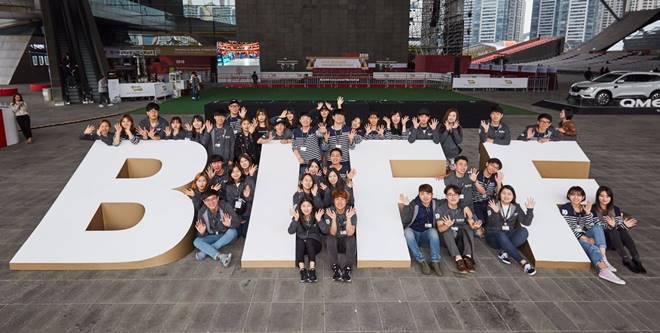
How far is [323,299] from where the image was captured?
441cm

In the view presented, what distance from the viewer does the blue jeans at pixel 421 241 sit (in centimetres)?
516

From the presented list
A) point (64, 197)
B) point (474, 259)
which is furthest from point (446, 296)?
point (64, 197)

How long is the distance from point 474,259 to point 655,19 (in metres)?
71.3

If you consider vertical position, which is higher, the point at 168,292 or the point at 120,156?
the point at 120,156

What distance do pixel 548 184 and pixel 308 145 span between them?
3468 millimetres

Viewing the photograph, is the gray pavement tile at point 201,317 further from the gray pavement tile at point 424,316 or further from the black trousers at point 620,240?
the black trousers at point 620,240

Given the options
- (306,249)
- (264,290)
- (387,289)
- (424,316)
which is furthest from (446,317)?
(264,290)

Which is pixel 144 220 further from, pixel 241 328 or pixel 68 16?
pixel 68 16

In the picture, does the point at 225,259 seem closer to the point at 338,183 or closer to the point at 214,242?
the point at 214,242

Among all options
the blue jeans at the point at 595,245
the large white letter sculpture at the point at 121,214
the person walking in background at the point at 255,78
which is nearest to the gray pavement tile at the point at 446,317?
the blue jeans at the point at 595,245

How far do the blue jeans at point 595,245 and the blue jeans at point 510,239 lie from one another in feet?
2.35

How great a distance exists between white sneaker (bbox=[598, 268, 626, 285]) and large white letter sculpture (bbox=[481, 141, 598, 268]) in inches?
8.1

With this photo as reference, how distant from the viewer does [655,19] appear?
5862 cm

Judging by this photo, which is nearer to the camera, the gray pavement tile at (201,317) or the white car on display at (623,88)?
the gray pavement tile at (201,317)
